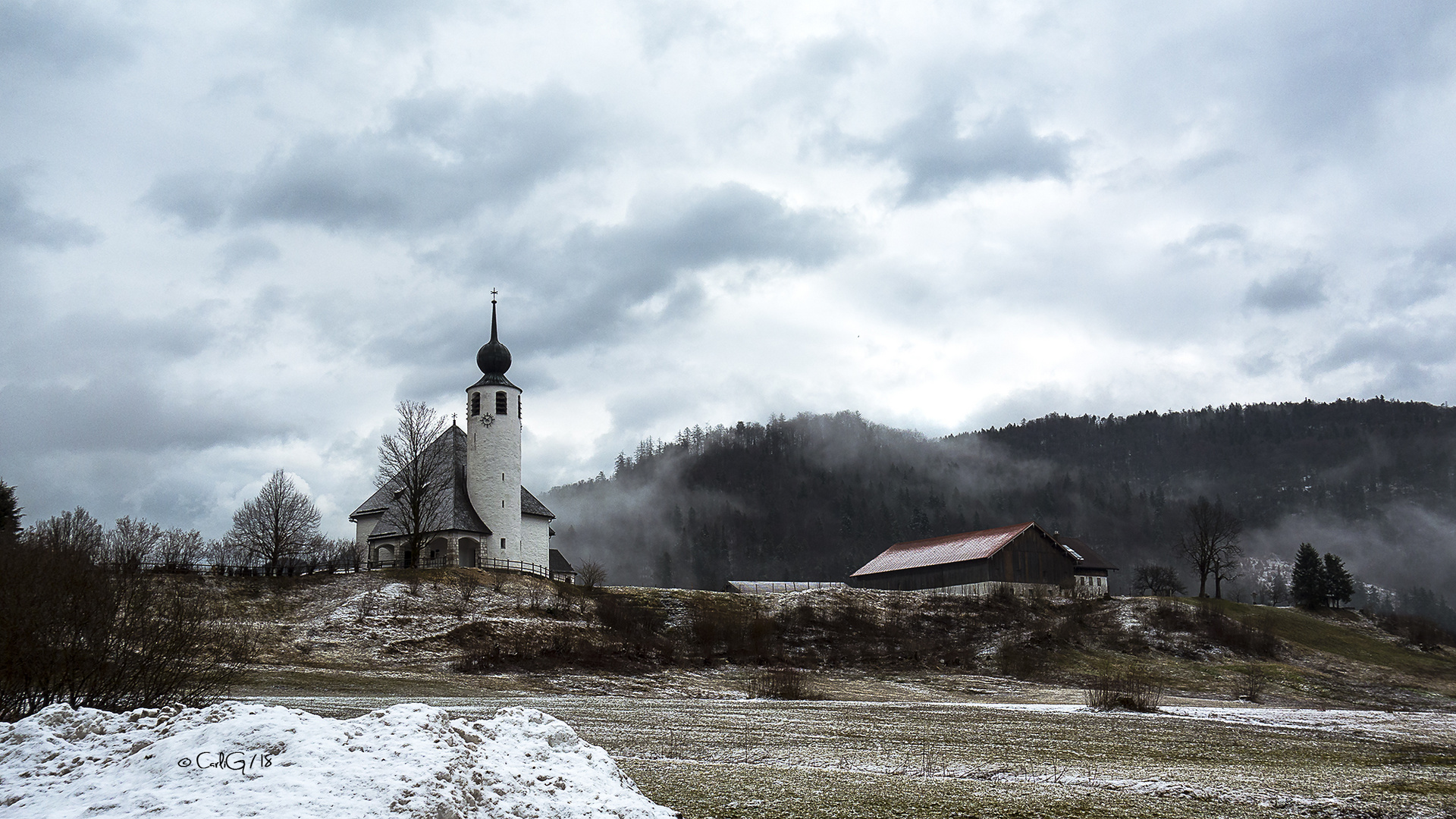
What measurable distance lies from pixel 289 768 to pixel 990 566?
75.9 metres

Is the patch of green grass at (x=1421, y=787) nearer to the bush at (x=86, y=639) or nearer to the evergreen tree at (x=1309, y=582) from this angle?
the bush at (x=86, y=639)

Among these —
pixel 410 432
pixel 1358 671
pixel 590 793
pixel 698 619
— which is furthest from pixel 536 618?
pixel 1358 671

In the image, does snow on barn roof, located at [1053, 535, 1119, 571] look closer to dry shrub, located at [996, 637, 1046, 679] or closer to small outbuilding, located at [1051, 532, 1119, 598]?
small outbuilding, located at [1051, 532, 1119, 598]

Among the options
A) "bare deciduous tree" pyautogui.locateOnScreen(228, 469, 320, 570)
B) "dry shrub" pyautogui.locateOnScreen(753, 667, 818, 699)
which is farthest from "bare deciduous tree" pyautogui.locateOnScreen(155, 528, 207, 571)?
"dry shrub" pyautogui.locateOnScreen(753, 667, 818, 699)

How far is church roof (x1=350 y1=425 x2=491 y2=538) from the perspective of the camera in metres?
63.8

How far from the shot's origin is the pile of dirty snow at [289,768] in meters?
9.03

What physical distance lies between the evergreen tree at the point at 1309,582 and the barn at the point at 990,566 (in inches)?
625

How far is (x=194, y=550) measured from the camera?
69875 mm

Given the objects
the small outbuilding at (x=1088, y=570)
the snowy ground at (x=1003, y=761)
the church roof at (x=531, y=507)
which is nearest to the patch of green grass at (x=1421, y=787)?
the snowy ground at (x=1003, y=761)

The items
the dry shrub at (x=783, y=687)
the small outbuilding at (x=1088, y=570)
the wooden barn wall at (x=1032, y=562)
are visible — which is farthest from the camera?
the small outbuilding at (x=1088, y=570)

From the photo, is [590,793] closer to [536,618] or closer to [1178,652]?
[536,618]

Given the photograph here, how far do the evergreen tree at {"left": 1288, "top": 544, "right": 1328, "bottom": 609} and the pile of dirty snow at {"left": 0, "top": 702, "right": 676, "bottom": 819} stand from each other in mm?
88626

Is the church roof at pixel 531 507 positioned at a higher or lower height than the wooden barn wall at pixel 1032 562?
higher

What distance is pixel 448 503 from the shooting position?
64812 millimetres
